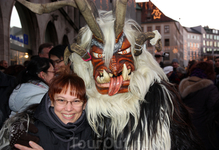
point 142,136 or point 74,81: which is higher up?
point 74,81

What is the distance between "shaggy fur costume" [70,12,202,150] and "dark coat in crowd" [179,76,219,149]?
1.48 meters

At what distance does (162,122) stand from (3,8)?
5223 mm

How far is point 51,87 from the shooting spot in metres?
1.59

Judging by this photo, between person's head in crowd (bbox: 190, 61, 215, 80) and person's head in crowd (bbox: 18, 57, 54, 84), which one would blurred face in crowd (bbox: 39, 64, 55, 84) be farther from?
person's head in crowd (bbox: 190, 61, 215, 80)

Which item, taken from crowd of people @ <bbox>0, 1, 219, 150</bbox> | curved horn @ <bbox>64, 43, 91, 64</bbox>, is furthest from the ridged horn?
curved horn @ <bbox>64, 43, 91, 64</bbox>

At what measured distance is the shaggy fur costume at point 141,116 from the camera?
150 centimetres

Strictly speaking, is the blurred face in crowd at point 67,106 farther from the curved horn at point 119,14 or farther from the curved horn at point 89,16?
the curved horn at point 119,14

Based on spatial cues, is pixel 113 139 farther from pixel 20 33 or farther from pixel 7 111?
pixel 20 33

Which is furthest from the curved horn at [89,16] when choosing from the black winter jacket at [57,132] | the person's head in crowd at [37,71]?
the person's head in crowd at [37,71]

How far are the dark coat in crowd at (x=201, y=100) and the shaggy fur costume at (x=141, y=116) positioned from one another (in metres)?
1.48

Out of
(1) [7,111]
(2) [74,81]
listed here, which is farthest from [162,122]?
(1) [7,111]

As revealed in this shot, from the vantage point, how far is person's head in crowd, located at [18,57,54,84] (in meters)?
2.14

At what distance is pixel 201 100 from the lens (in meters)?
2.93

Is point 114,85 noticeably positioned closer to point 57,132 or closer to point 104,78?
point 104,78
